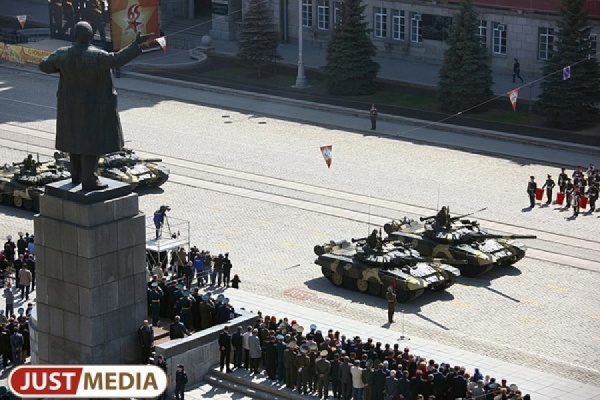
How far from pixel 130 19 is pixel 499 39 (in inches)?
818

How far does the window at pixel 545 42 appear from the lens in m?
74.9

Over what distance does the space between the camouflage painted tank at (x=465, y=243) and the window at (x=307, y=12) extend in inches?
1391

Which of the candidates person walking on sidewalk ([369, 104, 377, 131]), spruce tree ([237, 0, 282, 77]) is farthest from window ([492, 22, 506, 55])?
spruce tree ([237, 0, 282, 77])

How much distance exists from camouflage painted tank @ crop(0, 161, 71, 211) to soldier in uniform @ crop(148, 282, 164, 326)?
52.1 ft

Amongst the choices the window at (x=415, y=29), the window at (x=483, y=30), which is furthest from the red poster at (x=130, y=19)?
the window at (x=483, y=30)

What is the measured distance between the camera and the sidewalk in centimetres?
3981

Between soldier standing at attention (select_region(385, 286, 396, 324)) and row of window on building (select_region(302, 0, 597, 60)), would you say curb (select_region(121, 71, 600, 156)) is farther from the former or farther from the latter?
soldier standing at attention (select_region(385, 286, 396, 324))

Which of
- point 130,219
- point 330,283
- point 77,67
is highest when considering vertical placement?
point 77,67

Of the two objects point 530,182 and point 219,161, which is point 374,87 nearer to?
point 219,161

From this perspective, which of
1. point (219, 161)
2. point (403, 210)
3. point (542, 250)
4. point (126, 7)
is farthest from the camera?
point (126, 7)

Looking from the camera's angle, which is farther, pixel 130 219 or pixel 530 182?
pixel 530 182

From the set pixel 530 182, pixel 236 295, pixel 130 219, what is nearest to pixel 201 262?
pixel 236 295

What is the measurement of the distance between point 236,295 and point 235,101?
29.2m

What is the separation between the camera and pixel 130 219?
120ft
